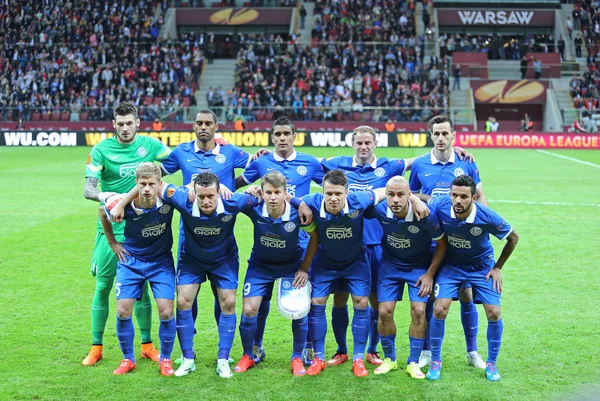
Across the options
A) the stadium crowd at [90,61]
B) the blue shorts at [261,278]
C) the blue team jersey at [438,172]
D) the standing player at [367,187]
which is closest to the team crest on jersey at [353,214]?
the standing player at [367,187]

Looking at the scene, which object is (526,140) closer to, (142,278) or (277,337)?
(277,337)

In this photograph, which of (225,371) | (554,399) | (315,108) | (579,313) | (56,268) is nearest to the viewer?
(554,399)

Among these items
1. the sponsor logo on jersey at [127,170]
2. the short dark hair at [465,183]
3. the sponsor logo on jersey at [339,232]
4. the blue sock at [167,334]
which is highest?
the sponsor logo on jersey at [127,170]

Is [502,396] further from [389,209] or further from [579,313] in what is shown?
[579,313]

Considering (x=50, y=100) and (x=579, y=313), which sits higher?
(x=50, y=100)

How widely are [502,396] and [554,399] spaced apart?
1.27 ft

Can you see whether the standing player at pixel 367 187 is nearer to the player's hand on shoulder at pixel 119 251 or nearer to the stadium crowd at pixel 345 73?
the player's hand on shoulder at pixel 119 251

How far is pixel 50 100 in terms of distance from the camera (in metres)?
36.7

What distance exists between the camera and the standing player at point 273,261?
20.5ft

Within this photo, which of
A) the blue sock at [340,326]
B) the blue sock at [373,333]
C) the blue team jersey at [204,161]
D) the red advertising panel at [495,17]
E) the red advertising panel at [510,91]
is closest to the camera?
the blue sock at [340,326]

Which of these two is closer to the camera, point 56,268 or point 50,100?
point 56,268

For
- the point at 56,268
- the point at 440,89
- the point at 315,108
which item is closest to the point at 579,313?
the point at 56,268

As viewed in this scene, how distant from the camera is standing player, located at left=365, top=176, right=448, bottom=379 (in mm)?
6125

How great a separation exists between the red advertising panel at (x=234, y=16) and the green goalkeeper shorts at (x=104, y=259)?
41.1 meters
